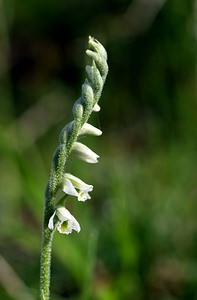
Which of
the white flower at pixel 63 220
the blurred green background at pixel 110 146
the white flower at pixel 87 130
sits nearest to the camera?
the white flower at pixel 63 220

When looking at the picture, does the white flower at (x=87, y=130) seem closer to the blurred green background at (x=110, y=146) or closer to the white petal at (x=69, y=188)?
the white petal at (x=69, y=188)

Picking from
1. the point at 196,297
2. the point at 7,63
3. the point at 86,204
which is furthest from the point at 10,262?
the point at 7,63

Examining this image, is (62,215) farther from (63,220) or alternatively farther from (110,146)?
(110,146)

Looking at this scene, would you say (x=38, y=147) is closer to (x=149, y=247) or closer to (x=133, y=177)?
(x=133, y=177)

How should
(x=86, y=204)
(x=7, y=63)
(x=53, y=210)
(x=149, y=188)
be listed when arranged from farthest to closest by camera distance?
1. (x=7, y=63)
2. (x=149, y=188)
3. (x=86, y=204)
4. (x=53, y=210)

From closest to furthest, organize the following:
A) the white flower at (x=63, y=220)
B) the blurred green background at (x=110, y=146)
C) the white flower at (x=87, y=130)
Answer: the white flower at (x=63, y=220)
the white flower at (x=87, y=130)
the blurred green background at (x=110, y=146)

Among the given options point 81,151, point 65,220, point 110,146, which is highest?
point 110,146

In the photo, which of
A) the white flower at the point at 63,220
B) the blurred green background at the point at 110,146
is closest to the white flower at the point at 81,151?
the white flower at the point at 63,220

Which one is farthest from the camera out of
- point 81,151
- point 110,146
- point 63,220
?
point 110,146

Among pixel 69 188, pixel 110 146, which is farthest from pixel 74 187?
pixel 110 146
